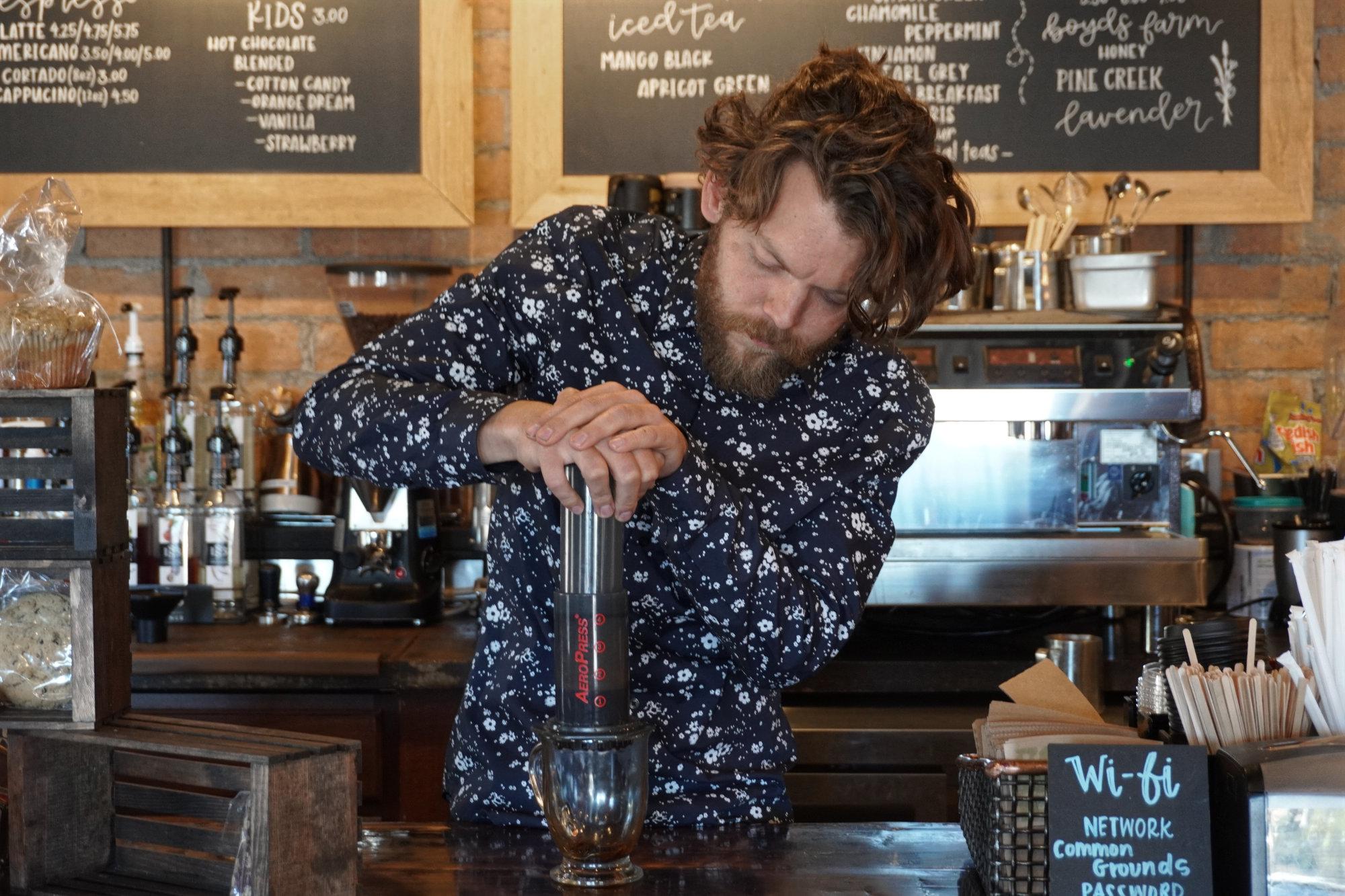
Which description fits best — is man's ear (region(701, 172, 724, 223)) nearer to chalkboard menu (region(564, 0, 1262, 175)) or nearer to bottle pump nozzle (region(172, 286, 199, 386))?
chalkboard menu (region(564, 0, 1262, 175))

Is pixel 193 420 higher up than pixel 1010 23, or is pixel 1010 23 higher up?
pixel 1010 23

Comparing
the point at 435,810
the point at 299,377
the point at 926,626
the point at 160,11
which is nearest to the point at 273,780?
the point at 435,810

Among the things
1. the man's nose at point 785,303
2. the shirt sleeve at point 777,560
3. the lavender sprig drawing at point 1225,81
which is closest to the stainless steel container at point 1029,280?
the lavender sprig drawing at point 1225,81

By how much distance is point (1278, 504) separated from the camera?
2369 mm

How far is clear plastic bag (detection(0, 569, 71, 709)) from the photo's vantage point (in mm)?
1072

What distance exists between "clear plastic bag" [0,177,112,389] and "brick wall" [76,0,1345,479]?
149cm

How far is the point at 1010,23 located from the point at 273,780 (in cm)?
208

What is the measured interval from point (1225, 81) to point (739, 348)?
5.17 ft

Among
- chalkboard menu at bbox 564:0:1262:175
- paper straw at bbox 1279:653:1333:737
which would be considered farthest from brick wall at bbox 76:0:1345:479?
paper straw at bbox 1279:653:1333:737

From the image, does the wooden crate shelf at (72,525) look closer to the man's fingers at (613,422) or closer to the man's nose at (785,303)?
the man's fingers at (613,422)

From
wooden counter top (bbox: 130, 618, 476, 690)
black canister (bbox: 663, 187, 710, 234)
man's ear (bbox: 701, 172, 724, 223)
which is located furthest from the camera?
black canister (bbox: 663, 187, 710, 234)

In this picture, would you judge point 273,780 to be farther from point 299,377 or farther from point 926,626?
A: point 299,377

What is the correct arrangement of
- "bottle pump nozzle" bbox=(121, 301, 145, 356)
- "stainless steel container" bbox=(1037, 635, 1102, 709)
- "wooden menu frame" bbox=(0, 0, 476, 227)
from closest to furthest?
"stainless steel container" bbox=(1037, 635, 1102, 709)
"bottle pump nozzle" bbox=(121, 301, 145, 356)
"wooden menu frame" bbox=(0, 0, 476, 227)

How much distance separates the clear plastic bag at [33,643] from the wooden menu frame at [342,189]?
5.10 feet
